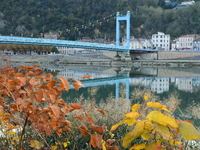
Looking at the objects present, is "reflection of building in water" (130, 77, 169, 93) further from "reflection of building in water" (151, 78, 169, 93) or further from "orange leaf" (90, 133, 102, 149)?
"orange leaf" (90, 133, 102, 149)

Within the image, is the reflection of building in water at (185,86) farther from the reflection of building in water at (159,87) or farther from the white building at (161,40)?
the white building at (161,40)

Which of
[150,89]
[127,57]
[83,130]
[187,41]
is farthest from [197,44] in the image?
[83,130]

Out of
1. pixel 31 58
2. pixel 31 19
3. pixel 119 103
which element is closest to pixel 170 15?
pixel 31 19

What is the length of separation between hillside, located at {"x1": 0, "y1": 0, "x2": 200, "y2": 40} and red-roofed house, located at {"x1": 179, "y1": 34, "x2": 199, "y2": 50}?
207 inches

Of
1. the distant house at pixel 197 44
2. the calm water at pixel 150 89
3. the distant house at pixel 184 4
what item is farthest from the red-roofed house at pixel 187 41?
the distant house at pixel 184 4

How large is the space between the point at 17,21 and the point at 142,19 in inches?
803

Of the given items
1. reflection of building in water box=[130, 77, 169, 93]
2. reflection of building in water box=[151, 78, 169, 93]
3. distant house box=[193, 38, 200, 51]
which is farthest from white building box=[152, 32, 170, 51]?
reflection of building in water box=[151, 78, 169, 93]

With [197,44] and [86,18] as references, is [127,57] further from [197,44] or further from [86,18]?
[86,18]

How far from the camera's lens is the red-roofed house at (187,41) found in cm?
3562

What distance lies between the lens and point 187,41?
119ft

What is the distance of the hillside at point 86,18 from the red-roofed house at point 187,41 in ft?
17.3

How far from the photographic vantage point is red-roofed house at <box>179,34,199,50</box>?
3562 cm

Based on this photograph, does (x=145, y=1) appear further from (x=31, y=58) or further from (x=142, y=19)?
(x=31, y=58)

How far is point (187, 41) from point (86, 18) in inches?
754
